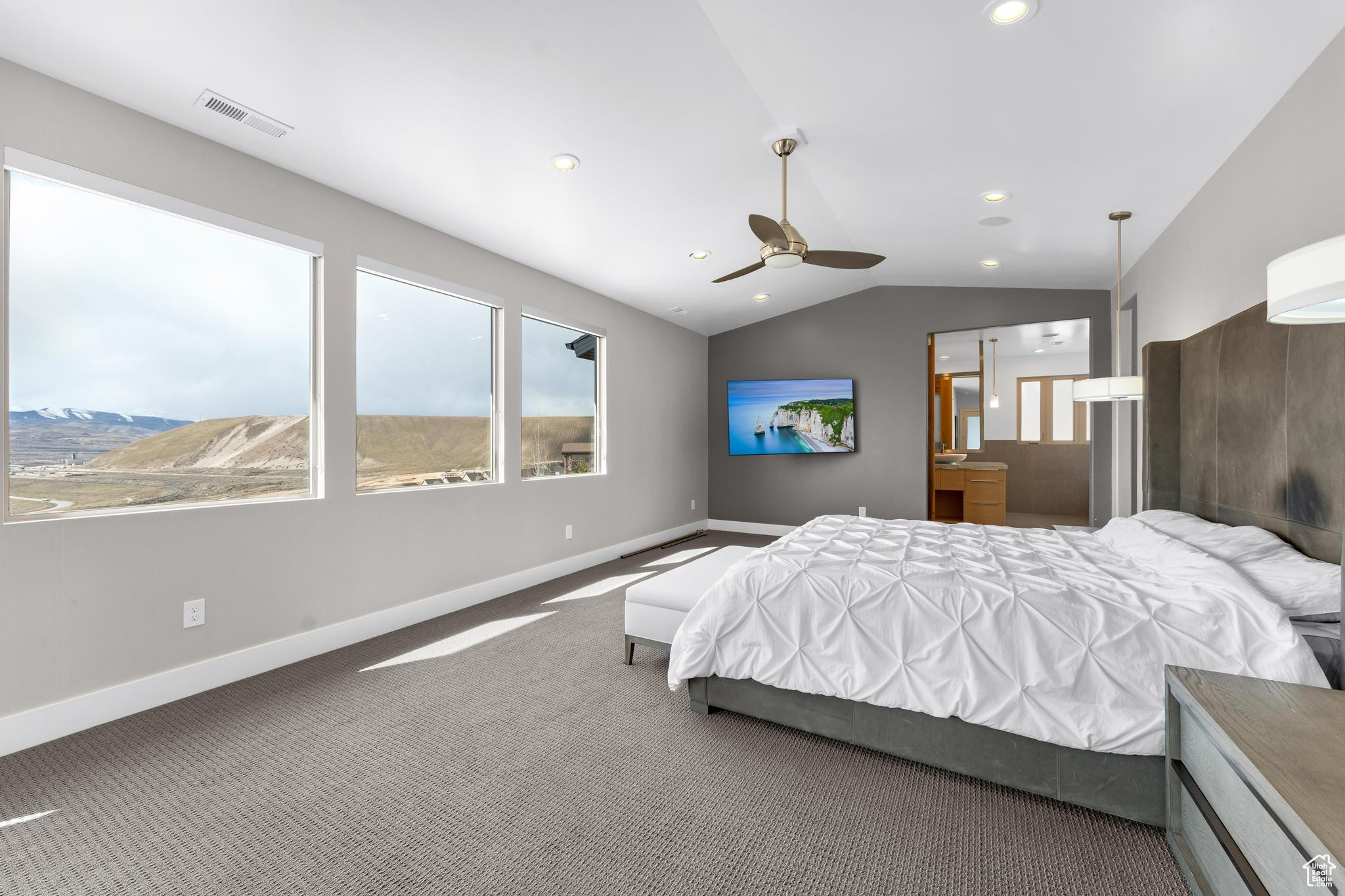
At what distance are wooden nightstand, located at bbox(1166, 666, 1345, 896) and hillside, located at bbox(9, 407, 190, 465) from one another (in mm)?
3906

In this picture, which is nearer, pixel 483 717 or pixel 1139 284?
pixel 483 717

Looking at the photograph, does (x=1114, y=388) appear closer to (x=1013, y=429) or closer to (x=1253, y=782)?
(x=1253, y=782)

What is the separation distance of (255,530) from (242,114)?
76.1 inches

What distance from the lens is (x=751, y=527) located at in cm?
717

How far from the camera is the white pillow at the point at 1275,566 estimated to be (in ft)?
5.99

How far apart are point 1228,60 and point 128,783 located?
184 inches

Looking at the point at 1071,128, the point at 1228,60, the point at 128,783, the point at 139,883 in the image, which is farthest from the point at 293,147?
the point at 1228,60

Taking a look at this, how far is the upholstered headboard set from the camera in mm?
1967

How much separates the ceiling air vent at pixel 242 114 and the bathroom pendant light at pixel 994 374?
291 inches

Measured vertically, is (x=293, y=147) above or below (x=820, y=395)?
above

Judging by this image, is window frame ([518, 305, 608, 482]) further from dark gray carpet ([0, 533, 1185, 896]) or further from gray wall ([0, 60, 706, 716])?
dark gray carpet ([0, 533, 1185, 896])

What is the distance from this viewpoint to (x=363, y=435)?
3.59 metres

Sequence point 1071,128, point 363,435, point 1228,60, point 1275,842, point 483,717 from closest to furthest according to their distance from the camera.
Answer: point 1275,842 < point 1228,60 < point 483,717 < point 1071,128 < point 363,435

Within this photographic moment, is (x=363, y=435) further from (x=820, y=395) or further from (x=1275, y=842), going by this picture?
(x=820, y=395)
